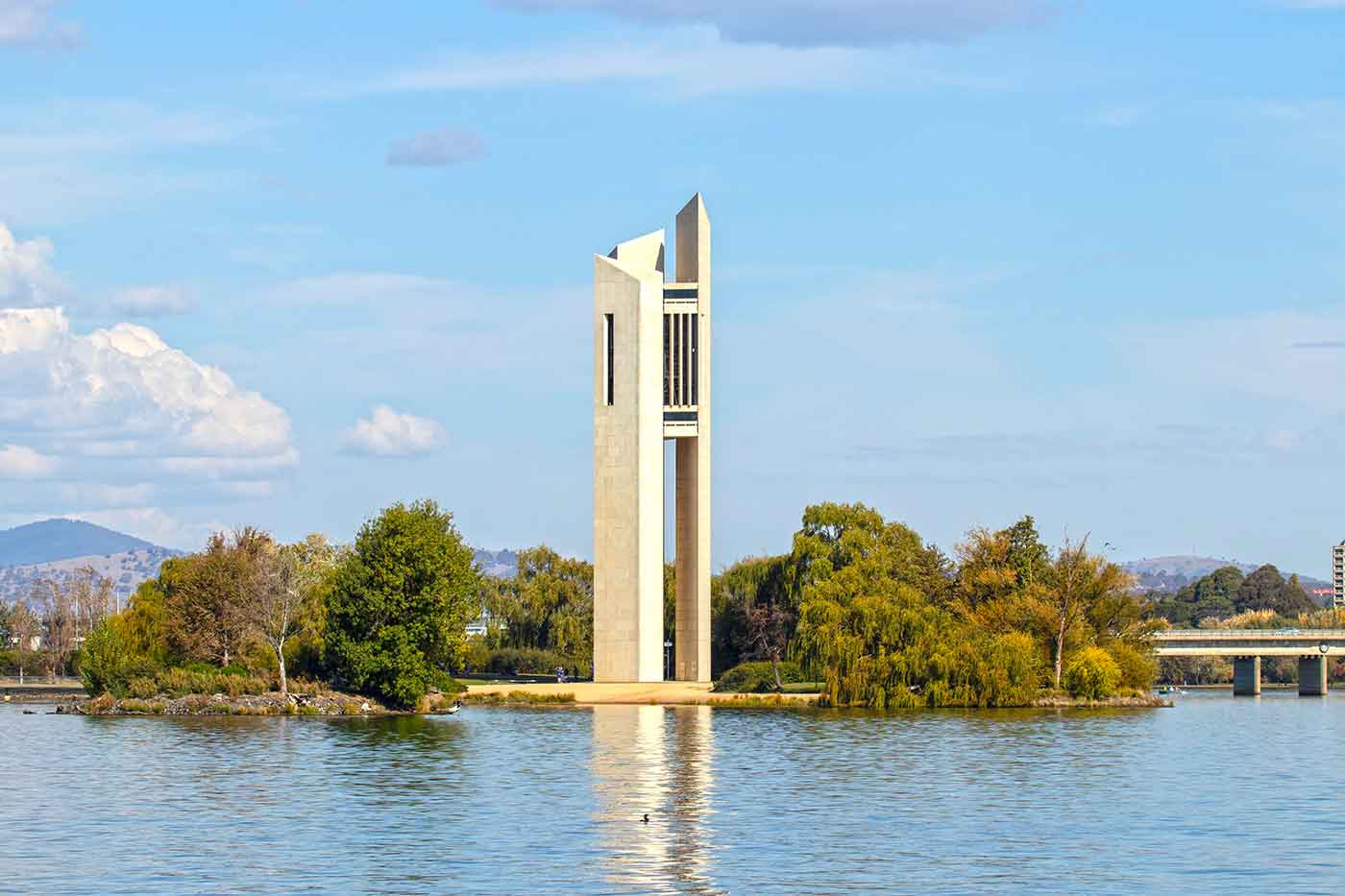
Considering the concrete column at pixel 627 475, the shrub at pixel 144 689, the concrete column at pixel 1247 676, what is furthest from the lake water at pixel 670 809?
the concrete column at pixel 1247 676

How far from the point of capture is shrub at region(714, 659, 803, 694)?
260 ft

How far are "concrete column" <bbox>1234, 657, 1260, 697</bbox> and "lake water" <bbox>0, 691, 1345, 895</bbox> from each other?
225 ft

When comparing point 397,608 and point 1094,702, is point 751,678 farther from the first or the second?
point 397,608

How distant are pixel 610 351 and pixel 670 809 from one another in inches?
1856

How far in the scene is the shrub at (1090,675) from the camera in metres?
72.3

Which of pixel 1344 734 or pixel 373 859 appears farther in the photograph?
pixel 1344 734

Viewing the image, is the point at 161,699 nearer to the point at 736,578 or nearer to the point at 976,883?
the point at 736,578

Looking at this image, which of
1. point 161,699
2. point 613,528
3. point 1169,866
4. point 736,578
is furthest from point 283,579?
point 1169,866

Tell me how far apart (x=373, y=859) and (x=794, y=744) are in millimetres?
24879

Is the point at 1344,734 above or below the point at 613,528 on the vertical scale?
below

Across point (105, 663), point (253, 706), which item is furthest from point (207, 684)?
point (105, 663)

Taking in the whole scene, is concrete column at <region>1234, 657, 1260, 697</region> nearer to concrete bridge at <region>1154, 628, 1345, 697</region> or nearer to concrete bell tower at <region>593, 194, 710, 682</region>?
concrete bridge at <region>1154, 628, 1345, 697</region>

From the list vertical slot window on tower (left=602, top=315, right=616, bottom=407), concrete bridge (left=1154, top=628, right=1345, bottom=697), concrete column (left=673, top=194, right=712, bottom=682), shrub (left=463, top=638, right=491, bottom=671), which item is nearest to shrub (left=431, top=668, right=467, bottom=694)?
concrete column (left=673, top=194, right=712, bottom=682)

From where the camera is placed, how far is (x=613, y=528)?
81.9 meters
